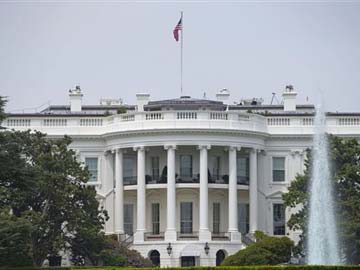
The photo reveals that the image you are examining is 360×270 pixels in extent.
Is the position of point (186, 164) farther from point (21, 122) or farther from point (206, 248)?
point (21, 122)

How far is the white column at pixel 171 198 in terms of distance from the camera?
86.6 meters

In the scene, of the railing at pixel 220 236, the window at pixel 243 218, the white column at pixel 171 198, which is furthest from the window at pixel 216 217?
the white column at pixel 171 198

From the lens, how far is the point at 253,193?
8931cm

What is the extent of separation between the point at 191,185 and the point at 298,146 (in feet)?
27.0

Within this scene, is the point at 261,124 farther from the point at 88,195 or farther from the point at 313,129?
the point at 88,195

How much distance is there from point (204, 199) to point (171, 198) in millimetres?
2011

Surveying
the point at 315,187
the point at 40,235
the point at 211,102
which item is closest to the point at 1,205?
the point at 40,235

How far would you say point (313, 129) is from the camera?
9119cm

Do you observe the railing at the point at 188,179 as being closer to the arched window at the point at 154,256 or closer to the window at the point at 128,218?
the window at the point at 128,218

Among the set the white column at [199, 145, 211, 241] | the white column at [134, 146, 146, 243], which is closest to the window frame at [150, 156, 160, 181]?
the white column at [134, 146, 146, 243]

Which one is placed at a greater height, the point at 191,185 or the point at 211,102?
the point at 211,102

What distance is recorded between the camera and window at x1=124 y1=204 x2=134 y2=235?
3565 inches

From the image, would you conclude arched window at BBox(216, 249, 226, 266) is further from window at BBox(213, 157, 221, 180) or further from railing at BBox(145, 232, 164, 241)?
window at BBox(213, 157, 221, 180)

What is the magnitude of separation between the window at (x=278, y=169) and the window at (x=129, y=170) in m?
9.11
